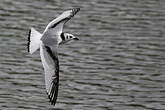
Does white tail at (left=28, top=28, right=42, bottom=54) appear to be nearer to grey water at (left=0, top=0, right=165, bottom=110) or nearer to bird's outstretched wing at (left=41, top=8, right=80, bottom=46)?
bird's outstretched wing at (left=41, top=8, right=80, bottom=46)

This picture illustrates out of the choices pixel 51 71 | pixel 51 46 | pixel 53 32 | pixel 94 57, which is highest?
pixel 53 32

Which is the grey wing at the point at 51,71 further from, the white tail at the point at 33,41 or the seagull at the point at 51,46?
the white tail at the point at 33,41

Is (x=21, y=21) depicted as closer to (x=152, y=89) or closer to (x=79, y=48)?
(x=79, y=48)

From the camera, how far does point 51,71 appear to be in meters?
9.96

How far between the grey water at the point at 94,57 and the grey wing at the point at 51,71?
1.40 metres

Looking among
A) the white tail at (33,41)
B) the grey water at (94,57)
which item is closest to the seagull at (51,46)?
the white tail at (33,41)

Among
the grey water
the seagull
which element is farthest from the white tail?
the grey water

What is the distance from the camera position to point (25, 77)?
12.7 metres

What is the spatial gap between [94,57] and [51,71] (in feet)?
13.1

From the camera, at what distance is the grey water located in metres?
11.8

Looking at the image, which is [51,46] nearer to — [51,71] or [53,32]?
[53,32]

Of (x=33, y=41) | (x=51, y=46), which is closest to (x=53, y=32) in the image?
(x=51, y=46)

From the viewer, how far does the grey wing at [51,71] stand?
9.85 metres

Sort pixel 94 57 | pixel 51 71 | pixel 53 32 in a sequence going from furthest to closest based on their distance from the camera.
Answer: pixel 94 57 → pixel 53 32 → pixel 51 71
